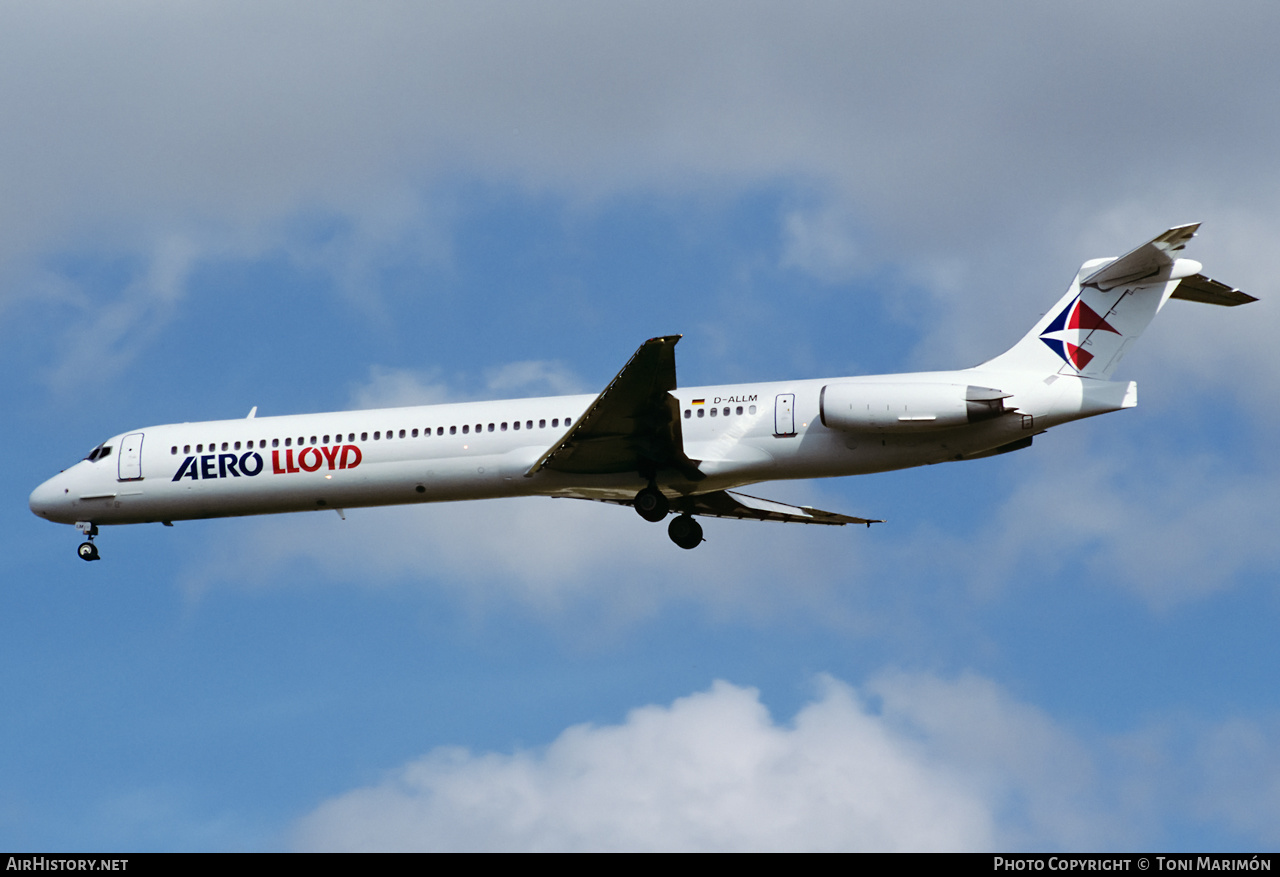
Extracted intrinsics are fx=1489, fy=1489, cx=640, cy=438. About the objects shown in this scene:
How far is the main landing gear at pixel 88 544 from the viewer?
97.5ft

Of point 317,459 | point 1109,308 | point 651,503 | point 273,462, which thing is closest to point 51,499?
point 273,462

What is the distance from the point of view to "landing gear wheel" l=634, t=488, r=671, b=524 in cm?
2756

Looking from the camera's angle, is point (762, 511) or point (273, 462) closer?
point (273, 462)

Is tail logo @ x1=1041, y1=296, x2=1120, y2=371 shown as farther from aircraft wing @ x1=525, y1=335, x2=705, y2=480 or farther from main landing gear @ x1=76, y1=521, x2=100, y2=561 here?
main landing gear @ x1=76, y1=521, x2=100, y2=561

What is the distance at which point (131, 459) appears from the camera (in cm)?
2944

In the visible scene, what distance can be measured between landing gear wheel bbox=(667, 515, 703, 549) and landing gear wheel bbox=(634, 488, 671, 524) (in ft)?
7.30

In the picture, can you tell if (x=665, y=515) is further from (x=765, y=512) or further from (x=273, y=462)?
(x=273, y=462)

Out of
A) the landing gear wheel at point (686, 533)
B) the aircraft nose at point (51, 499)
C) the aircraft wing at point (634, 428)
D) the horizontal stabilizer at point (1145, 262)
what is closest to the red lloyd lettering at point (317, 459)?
the aircraft wing at point (634, 428)

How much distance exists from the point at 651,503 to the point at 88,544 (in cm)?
1148

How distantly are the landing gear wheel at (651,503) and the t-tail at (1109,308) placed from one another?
21.4 feet

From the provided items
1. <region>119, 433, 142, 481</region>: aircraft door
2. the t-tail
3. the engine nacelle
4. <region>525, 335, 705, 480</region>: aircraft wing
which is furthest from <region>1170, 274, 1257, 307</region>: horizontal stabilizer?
<region>119, 433, 142, 481</region>: aircraft door
